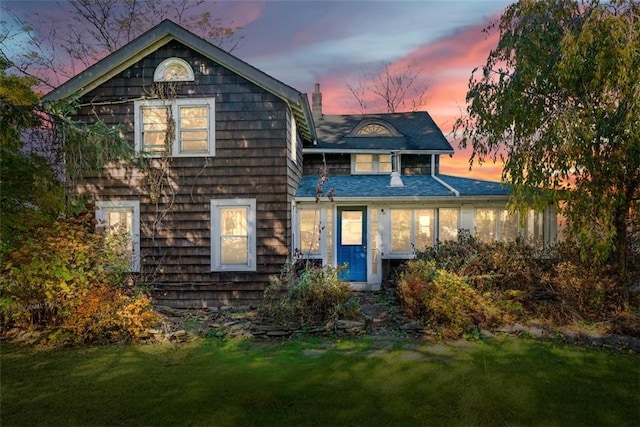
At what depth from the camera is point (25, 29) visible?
27.5 feet

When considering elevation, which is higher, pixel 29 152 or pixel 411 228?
pixel 29 152

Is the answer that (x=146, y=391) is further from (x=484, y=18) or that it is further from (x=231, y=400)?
(x=484, y=18)

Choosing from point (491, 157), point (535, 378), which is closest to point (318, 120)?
point (491, 157)

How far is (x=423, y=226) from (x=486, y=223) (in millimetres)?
1882

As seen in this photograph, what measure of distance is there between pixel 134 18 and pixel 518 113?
16871 mm

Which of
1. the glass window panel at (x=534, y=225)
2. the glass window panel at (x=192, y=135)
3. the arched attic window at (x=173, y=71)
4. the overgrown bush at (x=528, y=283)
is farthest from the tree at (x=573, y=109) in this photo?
the arched attic window at (x=173, y=71)

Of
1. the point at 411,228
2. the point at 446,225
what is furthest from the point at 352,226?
the point at 446,225

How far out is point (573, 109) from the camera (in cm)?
766

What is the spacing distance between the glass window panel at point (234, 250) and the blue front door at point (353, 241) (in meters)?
3.37

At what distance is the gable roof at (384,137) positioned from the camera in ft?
48.2

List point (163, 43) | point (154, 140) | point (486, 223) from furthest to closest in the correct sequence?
point (486, 223)
point (154, 140)
point (163, 43)

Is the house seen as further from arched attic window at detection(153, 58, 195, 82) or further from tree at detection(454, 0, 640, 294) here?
tree at detection(454, 0, 640, 294)

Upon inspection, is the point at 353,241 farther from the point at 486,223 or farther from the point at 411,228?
the point at 486,223

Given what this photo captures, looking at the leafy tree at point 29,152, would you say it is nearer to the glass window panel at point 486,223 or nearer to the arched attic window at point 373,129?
the arched attic window at point 373,129
